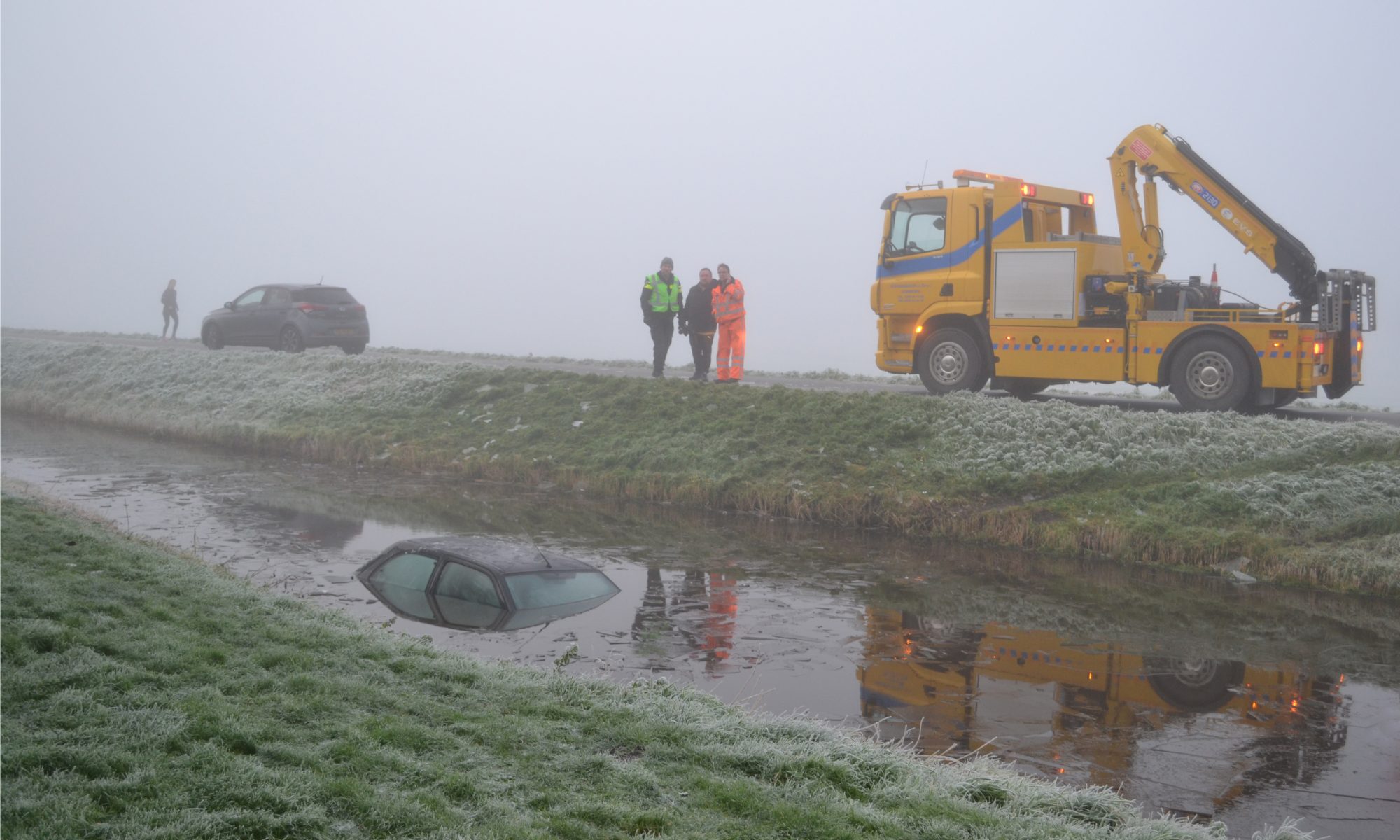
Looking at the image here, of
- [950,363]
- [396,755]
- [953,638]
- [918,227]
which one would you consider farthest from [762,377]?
[396,755]

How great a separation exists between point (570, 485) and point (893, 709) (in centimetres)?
1110

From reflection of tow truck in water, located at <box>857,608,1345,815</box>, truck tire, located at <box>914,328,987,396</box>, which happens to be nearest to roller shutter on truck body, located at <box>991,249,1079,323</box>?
truck tire, located at <box>914,328,987,396</box>

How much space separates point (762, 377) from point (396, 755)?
19470 millimetres

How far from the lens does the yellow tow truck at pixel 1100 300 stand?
52.7 feet

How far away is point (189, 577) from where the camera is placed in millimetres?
10195

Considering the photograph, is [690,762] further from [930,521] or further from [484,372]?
[484,372]

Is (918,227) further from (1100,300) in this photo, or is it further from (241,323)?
(241,323)

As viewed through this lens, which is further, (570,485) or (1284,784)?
(570,485)

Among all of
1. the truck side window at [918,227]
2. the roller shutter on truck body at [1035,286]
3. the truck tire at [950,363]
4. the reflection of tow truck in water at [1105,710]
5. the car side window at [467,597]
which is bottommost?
the reflection of tow truck in water at [1105,710]

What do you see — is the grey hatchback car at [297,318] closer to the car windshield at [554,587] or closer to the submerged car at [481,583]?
the submerged car at [481,583]

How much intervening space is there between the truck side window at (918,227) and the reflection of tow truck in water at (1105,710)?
8685 millimetres

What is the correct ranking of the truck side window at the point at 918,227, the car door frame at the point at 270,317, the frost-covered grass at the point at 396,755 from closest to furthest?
the frost-covered grass at the point at 396,755 < the truck side window at the point at 918,227 < the car door frame at the point at 270,317

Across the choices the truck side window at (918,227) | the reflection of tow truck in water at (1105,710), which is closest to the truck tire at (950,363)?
the truck side window at (918,227)

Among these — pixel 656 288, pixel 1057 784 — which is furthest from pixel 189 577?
pixel 656 288
